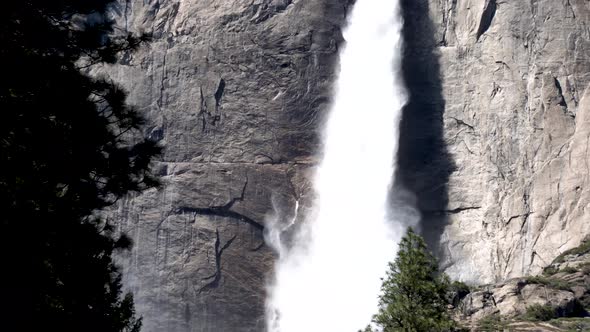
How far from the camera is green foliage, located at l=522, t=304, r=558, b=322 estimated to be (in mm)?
28781

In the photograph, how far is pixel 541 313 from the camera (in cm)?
2895

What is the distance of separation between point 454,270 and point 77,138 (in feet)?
110

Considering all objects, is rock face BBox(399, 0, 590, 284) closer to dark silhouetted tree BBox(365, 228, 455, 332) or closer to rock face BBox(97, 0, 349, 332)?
rock face BBox(97, 0, 349, 332)

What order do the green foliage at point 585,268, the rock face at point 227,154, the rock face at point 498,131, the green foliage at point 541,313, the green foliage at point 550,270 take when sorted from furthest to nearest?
the rock face at point 227,154 → the rock face at point 498,131 → the green foliage at point 550,270 → the green foliage at point 585,268 → the green foliage at point 541,313

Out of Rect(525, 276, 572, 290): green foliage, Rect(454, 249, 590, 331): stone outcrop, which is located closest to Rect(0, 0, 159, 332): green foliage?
Rect(454, 249, 590, 331): stone outcrop

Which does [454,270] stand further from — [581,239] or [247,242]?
[247,242]

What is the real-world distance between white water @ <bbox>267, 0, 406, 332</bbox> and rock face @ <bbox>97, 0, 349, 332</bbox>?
1.07 m

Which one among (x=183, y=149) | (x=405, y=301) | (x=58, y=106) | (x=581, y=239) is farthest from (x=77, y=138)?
(x=183, y=149)

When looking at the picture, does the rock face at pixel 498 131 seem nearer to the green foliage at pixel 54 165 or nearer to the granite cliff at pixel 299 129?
the granite cliff at pixel 299 129

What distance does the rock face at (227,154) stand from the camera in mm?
44812

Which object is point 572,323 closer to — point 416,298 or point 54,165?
point 416,298

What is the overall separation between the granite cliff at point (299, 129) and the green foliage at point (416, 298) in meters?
19.5

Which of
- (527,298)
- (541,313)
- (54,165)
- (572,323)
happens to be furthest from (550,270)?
(54,165)

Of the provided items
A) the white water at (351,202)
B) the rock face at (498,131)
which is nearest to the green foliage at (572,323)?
the rock face at (498,131)
